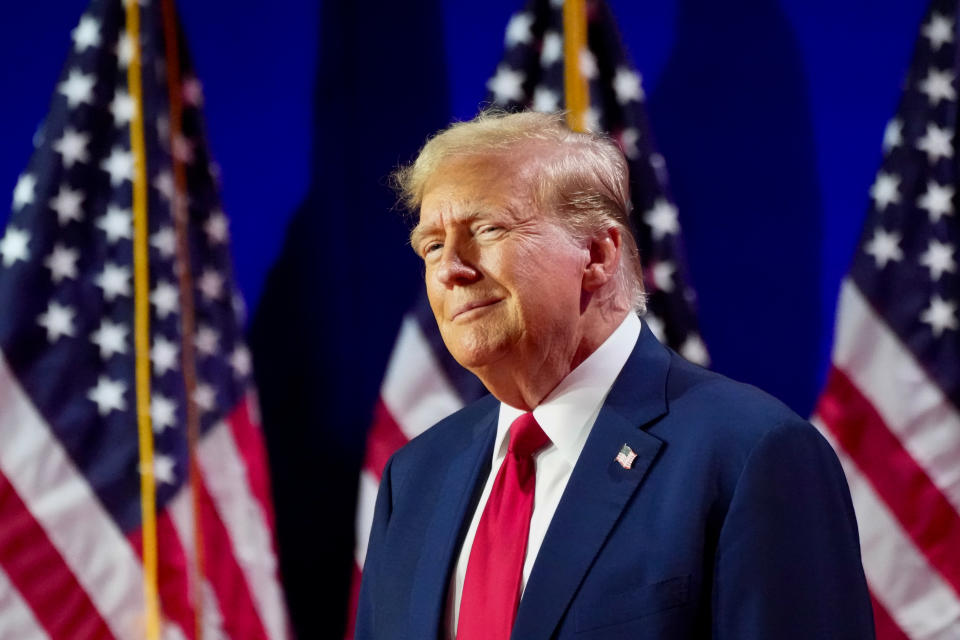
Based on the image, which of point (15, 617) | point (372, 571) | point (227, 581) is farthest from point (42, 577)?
point (372, 571)

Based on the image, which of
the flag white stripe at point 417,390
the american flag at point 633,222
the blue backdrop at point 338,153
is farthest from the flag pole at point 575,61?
the flag white stripe at point 417,390

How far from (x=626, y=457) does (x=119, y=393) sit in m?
1.45

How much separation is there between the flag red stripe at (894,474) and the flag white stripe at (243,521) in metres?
1.26

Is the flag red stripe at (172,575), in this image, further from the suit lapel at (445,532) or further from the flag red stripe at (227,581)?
the suit lapel at (445,532)

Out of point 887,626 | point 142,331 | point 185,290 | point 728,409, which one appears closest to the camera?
point 728,409

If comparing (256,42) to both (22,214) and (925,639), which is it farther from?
(925,639)

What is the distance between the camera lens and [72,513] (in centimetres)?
236

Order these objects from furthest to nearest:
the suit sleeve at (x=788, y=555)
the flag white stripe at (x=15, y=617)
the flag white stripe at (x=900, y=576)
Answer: the flag white stripe at (x=15, y=617)
the flag white stripe at (x=900, y=576)
the suit sleeve at (x=788, y=555)

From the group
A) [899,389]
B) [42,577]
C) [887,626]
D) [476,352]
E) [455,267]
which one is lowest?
[887,626]

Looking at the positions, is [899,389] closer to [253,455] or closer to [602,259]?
[602,259]

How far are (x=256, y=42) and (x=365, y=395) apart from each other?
37.3 inches

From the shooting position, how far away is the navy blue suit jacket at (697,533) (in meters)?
1.19

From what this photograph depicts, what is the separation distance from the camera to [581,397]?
1.44 meters

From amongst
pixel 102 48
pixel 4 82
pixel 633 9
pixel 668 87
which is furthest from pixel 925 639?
pixel 4 82
